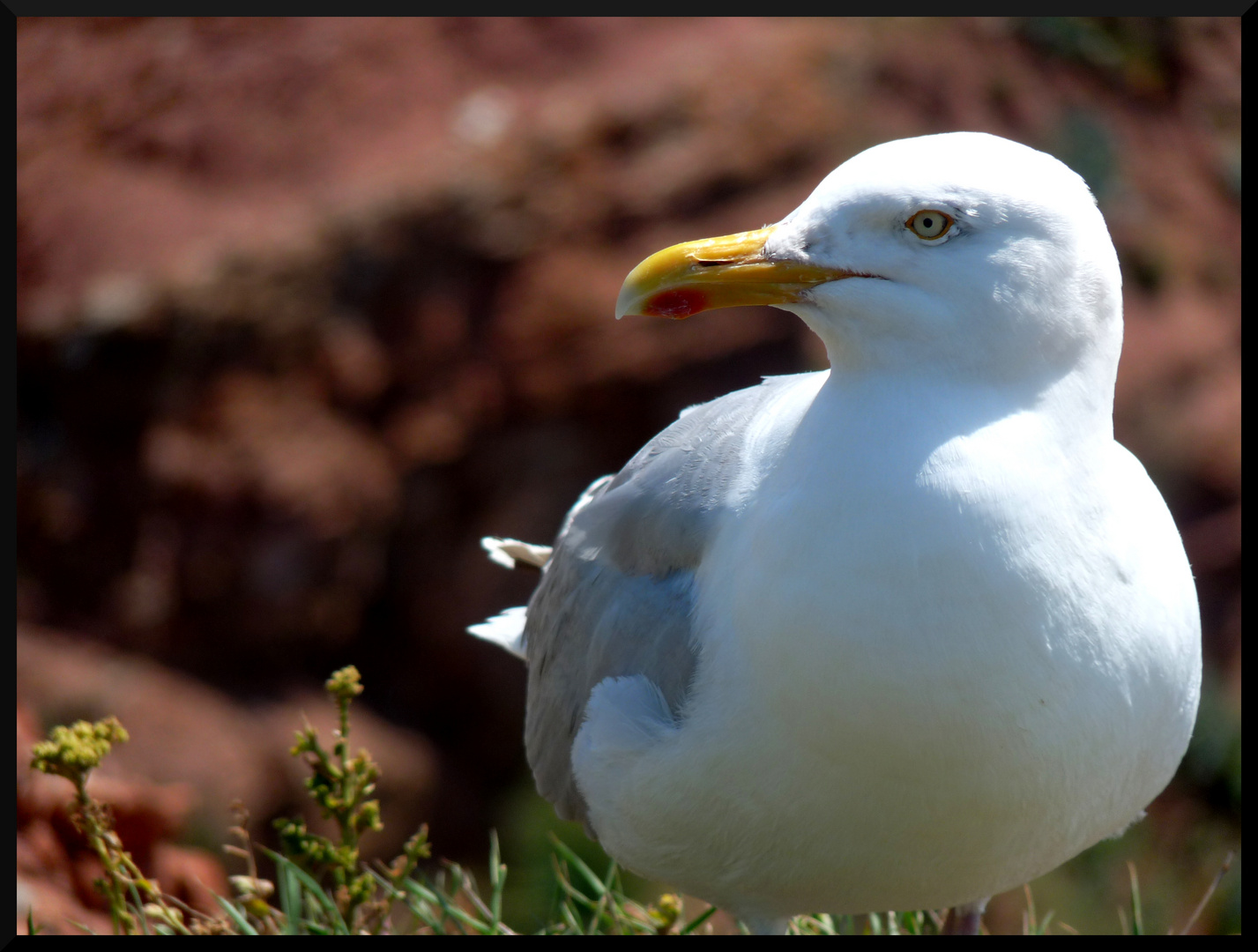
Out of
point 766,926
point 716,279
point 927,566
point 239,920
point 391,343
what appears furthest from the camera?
point 391,343

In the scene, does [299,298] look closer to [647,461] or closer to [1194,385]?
[647,461]

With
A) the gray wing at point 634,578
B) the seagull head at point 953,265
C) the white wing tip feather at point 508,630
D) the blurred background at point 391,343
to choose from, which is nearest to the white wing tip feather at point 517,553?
the white wing tip feather at point 508,630

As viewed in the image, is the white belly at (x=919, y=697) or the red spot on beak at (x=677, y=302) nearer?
the white belly at (x=919, y=697)

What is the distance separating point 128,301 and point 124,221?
2.12 ft

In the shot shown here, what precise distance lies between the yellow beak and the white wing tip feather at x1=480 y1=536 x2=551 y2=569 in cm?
148

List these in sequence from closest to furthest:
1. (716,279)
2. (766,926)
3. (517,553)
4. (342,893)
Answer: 1. (716,279)
2. (766,926)
3. (342,893)
4. (517,553)

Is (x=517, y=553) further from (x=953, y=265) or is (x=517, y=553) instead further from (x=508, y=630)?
(x=953, y=265)

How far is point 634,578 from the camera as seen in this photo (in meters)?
2.88

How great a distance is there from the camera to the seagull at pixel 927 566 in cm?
219

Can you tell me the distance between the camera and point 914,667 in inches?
86.0

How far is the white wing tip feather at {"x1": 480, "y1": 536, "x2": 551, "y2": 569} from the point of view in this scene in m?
3.87

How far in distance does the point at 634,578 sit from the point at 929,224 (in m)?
1.10

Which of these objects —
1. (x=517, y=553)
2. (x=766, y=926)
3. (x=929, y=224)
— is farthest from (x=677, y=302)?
(x=517, y=553)

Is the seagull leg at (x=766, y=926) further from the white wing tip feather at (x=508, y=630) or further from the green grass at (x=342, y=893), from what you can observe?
the white wing tip feather at (x=508, y=630)
